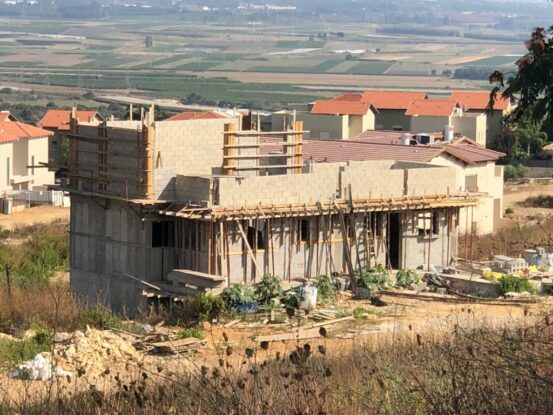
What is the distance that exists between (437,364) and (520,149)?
52.9 metres

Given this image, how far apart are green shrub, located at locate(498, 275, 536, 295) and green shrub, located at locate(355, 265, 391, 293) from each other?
5.91ft

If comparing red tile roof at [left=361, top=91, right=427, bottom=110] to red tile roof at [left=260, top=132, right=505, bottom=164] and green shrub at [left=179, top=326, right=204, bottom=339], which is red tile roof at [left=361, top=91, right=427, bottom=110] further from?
green shrub at [left=179, top=326, right=204, bottom=339]

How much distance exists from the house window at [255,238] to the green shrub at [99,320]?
135 inches

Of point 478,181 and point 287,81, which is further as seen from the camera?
point 287,81

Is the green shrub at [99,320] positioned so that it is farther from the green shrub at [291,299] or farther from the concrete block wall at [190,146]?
the concrete block wall at [190,146]

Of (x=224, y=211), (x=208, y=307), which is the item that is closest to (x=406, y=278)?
(x=224, y=211)

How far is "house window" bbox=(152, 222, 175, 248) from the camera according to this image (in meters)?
24.8

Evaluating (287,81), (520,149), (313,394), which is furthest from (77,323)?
(287,81)

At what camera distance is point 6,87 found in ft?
486

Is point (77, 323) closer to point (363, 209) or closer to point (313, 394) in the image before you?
point (363, 209)

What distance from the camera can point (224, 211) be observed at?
23828mm

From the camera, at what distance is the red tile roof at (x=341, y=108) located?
55.1 m

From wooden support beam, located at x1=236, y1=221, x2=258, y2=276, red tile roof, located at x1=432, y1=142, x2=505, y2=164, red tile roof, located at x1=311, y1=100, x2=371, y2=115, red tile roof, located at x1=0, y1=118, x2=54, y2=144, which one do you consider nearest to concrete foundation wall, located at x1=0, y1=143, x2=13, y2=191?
red tile roof, located at x1=0, y1=118, x2=54, y2=144

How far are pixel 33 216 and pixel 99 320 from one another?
26.4 meters
